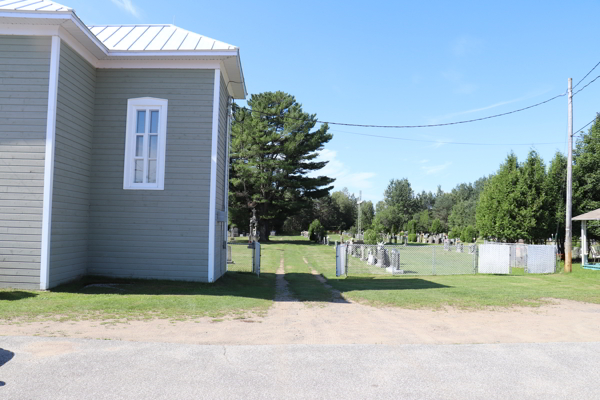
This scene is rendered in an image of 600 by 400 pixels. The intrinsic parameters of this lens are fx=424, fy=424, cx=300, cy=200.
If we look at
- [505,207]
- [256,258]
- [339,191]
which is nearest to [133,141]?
[256,258]

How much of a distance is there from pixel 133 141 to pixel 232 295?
16.9ft

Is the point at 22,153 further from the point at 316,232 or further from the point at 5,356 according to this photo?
the point at 316,232

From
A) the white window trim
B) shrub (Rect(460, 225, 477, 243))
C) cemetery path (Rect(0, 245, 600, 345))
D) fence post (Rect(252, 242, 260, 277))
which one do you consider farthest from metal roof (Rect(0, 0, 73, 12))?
shrub (Rect(460, 225, 477, 243))

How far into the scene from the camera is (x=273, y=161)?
42.8 metres

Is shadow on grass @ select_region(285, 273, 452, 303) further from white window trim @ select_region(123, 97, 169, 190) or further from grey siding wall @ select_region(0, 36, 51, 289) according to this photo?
grey siding wall @ select_region(0, 36, 51, 289)

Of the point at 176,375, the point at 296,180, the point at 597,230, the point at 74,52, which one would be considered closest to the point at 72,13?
the point at 74,52

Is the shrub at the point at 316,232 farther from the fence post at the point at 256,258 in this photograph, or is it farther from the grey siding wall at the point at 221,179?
the grey siding wall at the point at 221,179

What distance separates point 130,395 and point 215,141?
8556 mm

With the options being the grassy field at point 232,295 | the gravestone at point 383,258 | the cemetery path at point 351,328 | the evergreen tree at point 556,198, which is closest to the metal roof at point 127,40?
the grassy field at point 232,295

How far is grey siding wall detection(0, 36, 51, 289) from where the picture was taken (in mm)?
9492

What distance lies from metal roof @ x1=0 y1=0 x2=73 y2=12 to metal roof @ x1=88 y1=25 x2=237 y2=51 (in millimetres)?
1741

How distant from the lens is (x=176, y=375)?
4477 mm

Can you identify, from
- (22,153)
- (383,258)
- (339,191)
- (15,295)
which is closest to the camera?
(15,295)

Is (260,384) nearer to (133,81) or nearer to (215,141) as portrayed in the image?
(215,141)
